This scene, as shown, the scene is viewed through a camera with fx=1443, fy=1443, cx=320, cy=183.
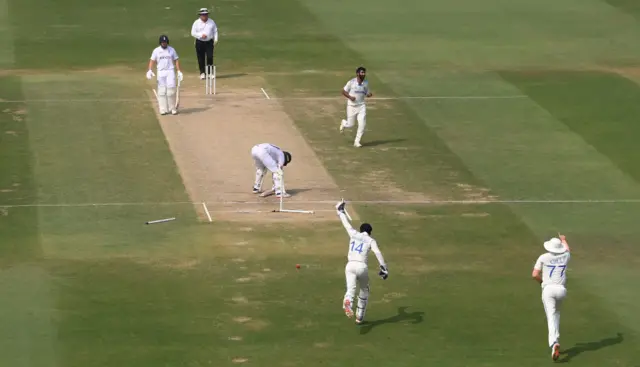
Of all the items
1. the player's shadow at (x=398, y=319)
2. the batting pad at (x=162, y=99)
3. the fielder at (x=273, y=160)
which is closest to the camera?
the player's shadow at (x=398, y=319)

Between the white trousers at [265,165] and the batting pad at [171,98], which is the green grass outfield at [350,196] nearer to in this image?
the batting pad at [171,98]

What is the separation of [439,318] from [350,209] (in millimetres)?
6344

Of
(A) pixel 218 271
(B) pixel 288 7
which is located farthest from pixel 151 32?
(A) pixel 218 271

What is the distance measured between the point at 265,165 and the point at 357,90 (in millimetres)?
5300

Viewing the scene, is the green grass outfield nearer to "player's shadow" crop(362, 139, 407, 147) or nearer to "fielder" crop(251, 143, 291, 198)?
"player's shadow" crop(362, 139, 407, 147)

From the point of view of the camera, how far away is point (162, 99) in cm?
3756

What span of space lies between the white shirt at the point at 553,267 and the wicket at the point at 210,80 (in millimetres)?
19879

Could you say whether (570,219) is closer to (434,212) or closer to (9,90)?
(434,212)

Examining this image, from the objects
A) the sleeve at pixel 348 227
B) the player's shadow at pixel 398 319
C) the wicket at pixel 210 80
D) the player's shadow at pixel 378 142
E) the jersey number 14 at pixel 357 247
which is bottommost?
the wicket at pixel 210 80

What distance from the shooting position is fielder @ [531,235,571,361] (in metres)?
21.5

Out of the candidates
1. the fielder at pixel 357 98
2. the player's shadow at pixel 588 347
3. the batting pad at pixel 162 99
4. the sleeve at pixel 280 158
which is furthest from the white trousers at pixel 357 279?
the batting pad at pixel 162 99

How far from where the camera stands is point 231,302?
24281 millimetres

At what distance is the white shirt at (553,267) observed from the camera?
21547 millimetres

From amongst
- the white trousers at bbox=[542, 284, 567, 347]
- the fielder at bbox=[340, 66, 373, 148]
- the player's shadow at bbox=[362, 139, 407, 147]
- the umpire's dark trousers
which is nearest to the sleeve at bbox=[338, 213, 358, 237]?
the white trousers at bbox=[542, 284, 567, 347]
